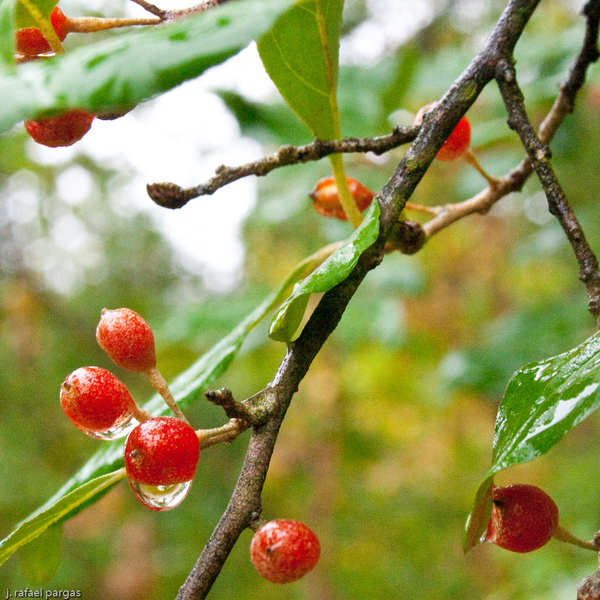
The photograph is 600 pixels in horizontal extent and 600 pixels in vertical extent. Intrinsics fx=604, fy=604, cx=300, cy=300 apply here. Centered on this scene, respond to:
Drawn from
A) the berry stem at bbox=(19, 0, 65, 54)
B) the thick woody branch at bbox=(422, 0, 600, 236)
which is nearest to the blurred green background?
the thick woody branch at bbox=(422, 0, 600, 236)

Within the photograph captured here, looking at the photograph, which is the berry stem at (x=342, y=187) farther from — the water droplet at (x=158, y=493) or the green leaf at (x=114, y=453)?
the water droplet at (x=158, y=493)

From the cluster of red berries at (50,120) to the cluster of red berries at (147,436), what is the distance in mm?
208

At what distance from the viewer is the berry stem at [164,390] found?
2.12 feet

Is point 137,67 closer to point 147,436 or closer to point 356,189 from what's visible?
point 147,436

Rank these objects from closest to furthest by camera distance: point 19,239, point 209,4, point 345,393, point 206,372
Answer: point 209,4, point 206,372, point 345,393, point 19,239

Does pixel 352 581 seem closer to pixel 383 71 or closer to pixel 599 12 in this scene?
pixel 383 71

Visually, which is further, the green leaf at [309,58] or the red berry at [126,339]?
the green leaf at [309,58]

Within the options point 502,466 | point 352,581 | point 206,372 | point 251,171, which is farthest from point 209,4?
point 352,581

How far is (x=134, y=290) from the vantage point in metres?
5.81

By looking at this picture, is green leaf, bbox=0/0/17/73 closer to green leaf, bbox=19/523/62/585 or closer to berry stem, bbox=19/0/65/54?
berry stem, bbox=19/0/65/54

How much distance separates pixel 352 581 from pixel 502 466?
4938mm

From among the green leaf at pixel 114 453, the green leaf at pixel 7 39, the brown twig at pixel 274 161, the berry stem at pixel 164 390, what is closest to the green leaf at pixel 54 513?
the green leaf at pixel 114 453

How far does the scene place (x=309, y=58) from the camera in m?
0.83

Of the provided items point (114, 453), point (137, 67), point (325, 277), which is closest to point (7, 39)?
point (137, 67)
